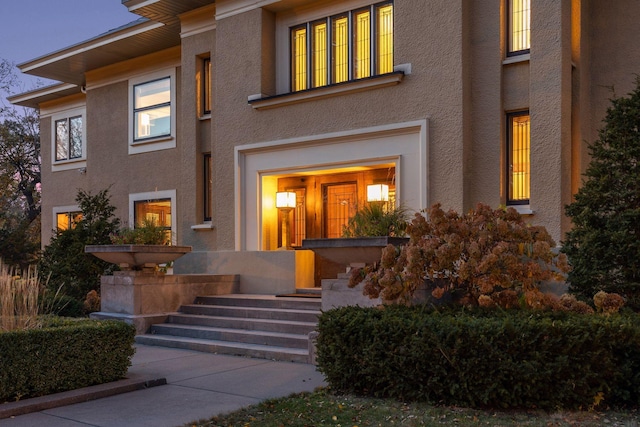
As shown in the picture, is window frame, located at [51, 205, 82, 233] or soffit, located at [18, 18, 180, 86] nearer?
soffit, located at [18, 18, 180, 86]

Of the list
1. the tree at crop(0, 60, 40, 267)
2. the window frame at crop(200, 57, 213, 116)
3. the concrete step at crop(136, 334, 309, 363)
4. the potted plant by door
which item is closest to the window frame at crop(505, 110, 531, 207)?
the potted plant by door

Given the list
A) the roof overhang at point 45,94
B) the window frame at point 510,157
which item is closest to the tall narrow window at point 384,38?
the window frame at point 510,157

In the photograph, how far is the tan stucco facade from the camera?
1087 cm

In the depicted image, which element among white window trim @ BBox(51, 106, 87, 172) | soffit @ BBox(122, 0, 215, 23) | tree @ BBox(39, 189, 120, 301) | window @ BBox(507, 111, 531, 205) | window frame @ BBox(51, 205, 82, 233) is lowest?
tree @ BBox(39, 189, 120, 301)

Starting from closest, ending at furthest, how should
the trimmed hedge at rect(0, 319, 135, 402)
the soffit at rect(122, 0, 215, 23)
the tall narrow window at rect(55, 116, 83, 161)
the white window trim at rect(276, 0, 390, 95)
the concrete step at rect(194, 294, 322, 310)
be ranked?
1. the trimmed hedge at rect(0, 319, 135, 402)
2. the concrete step at rect(194, 294, 322, 310)
3. the white window trim at rect(276, 0, 390, 95)
4. the soffit at rect(122, 0, 215, 23)
5. the tall narrow window at rect(55, 116, 83, 161)

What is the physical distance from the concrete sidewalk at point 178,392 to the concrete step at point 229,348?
0.16 m

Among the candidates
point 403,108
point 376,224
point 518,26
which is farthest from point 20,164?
point 518,26

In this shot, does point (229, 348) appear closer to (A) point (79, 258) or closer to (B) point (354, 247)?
(B) point (354, 247)

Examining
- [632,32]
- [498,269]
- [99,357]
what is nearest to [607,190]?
[498,269]

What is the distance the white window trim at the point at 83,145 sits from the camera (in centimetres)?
2055

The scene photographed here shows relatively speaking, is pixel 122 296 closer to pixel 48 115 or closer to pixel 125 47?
pixel 125 47

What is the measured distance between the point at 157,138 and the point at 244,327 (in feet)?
26.2

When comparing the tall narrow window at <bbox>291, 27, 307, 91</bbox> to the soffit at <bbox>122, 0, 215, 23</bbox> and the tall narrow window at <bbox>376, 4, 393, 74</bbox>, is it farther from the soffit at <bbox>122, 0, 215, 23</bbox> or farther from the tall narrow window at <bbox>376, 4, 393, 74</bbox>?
the soffit at <bbox>122, 0, 215, 23</bbox>

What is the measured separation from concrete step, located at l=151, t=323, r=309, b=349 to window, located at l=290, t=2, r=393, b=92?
556cm
